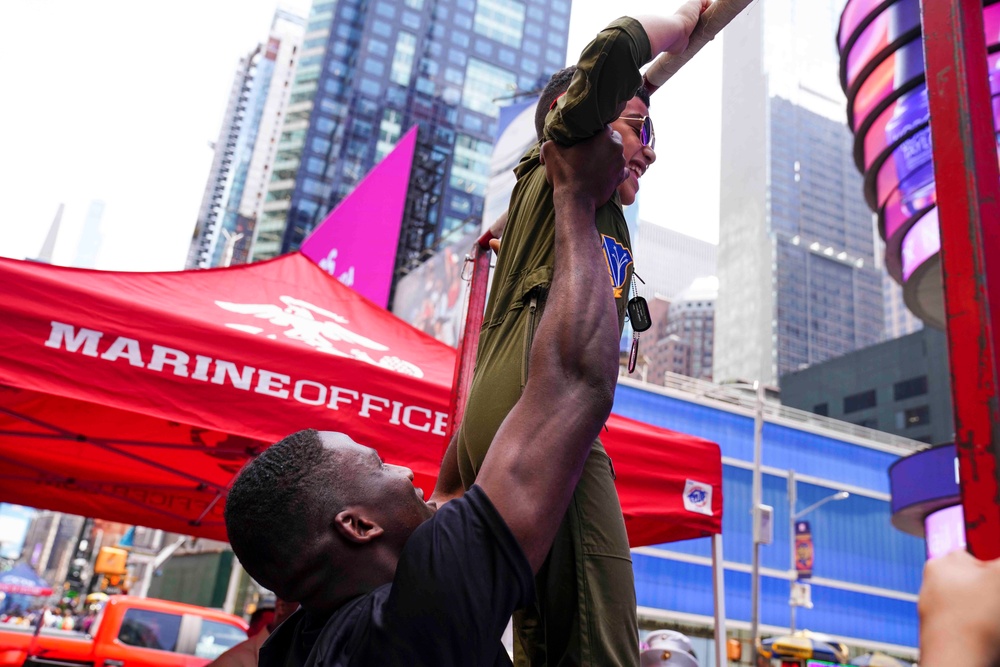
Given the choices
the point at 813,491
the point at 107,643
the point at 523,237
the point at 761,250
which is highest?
the point at 761,250

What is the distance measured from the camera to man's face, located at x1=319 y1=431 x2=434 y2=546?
1355 millimetres

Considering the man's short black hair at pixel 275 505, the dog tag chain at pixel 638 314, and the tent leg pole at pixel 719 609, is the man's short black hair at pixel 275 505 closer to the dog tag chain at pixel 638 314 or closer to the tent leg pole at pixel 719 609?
the dog tag chain at pixel 638 314

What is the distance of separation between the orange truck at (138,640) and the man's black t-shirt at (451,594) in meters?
8.89

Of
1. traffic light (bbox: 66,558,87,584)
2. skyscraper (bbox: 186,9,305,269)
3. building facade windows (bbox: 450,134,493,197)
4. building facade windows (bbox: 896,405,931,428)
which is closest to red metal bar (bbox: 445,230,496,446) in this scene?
traffic light (bbox: 66,558,87,584)

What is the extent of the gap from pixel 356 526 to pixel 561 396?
0.42 metres

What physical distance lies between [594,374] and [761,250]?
375ft

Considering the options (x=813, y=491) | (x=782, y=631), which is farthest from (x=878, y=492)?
(x=782, y=631)

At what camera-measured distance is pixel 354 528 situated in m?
1.33

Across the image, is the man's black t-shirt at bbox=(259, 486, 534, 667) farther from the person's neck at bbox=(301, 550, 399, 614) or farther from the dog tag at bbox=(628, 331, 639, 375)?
the dog tag at bbox=(628, 331, 639, 375)

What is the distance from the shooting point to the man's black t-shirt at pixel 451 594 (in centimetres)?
110

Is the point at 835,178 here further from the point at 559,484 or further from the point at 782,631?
the point at 559,484

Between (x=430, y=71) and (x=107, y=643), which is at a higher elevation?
(x=430, y=71)

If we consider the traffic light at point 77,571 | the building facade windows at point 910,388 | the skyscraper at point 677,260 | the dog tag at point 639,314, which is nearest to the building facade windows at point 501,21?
the skyscraper at point 677,260

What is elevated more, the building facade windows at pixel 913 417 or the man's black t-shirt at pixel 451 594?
the building facade windows at pixel 913 417
